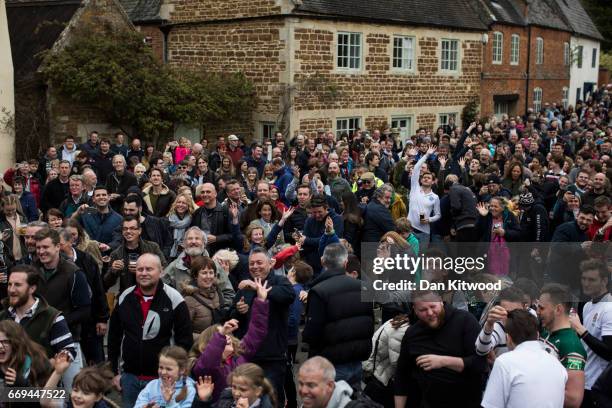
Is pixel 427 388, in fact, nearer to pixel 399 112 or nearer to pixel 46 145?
pixel 46 145

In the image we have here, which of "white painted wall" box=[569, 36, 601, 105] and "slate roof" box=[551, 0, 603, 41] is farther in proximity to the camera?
"white painted wall" box=[569, 36, 601, 105]

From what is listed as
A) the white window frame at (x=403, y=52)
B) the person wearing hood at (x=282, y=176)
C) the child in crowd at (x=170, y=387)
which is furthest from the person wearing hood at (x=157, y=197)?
the white window frame at (x=403, y=52)

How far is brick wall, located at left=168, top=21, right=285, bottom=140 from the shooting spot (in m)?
22.5

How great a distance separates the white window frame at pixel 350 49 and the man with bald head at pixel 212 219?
49.4ft

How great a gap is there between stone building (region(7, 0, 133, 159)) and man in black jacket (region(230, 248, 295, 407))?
1481cm

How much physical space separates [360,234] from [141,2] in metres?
18.5

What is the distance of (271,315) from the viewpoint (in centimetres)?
622

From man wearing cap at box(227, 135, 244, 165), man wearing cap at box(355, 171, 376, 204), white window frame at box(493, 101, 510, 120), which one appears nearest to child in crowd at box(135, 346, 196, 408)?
man wearing cap at box(355, 171, 376, 204)

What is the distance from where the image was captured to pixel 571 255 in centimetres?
851

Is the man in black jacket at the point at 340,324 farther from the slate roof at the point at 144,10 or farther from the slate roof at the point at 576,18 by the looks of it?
the slate roof at the point at 576,18

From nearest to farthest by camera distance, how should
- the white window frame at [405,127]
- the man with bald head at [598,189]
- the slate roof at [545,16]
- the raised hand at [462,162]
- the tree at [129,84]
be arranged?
the man with bald head at [598,189] < the raised hand at [462,162] < the tree at [129,84] < the white window frame at [405,127] < the slate roof at [545,16]

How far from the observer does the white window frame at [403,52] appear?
25828mm

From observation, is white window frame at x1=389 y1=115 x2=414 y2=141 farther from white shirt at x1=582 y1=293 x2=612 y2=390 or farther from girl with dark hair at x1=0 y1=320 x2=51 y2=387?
girl with dark hair at x1=0 y1=320 x2=51 y2=387

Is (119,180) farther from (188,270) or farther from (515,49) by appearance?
(515,49)
